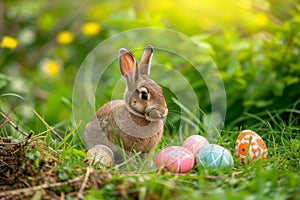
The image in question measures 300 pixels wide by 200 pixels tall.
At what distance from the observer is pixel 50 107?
14.7ft

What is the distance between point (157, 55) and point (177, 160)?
172cm

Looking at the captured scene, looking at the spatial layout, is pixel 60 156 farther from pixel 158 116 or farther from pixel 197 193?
pixel 197 193

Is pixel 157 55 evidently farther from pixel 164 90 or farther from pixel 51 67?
pixel 51 67

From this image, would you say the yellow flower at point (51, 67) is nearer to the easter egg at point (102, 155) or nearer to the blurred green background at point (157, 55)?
the blurred green background at point (157, 55)

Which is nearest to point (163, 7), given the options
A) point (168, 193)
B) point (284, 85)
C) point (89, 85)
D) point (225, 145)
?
point (89, 85)

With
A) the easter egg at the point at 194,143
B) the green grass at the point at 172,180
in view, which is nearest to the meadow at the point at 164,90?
the green grass at the point at 172,180

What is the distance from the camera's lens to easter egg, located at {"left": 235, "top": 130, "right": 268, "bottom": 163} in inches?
105

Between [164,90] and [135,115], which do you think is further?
[164,90]

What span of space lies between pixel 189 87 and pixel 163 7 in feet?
7.39

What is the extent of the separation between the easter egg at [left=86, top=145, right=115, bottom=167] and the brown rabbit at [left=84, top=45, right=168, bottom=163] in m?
0.07

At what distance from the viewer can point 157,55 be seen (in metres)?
4.12

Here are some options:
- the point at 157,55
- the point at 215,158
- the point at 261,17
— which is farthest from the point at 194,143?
the point at 261,17

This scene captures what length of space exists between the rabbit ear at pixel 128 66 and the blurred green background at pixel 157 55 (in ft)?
3.76

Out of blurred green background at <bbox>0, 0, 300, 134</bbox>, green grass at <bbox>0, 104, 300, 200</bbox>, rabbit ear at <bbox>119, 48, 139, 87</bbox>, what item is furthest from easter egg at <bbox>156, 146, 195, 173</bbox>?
blurred green background at <bbox>0, 0, 300, 134</bbox>
